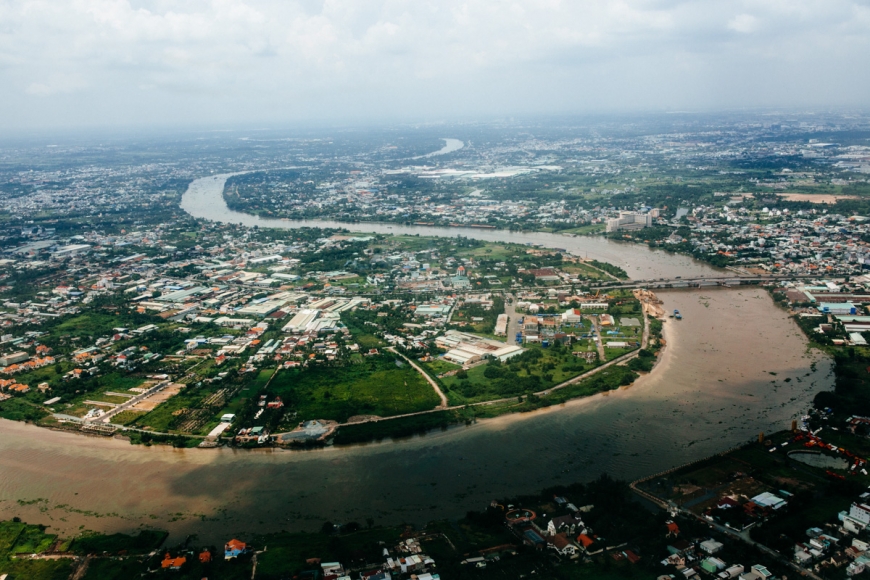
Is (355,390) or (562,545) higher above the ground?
(355,390)

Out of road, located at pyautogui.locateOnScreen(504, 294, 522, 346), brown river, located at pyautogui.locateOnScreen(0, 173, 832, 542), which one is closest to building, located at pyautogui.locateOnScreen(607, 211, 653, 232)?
road, located at pyautogui.locateOnScreen(504, 294, 522, 346)

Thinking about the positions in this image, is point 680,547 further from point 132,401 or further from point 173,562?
point 132,401

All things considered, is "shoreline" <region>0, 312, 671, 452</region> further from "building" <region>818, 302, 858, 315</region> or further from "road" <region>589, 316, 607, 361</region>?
"building" <region>818, 302, 858, 315</region>

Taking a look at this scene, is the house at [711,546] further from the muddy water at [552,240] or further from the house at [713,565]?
the muddy water at [552,240]

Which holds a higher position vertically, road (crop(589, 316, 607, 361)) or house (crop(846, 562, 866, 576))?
road (crop(589, 316, 607, 361))

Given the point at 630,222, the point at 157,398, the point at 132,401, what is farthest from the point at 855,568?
the point at 630,222

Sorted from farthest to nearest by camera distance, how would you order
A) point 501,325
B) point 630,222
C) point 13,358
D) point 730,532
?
point 630,222 < point 501,325 < point 13,358 < point 730,532
